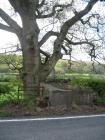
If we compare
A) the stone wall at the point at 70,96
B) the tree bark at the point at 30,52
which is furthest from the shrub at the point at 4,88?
the tree bark at the point at 30,52

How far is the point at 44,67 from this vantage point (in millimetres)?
A: 18578

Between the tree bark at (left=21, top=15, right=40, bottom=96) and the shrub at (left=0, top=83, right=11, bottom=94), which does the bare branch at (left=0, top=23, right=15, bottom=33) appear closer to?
the tree bark at (left=21, top=15, right=40, bottom=96)

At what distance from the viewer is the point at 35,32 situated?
1742cm

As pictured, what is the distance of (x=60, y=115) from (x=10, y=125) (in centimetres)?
266

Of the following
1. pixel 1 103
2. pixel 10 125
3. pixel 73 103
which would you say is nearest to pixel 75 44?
pixel 73 103

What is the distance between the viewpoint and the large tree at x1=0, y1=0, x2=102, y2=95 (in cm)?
1727

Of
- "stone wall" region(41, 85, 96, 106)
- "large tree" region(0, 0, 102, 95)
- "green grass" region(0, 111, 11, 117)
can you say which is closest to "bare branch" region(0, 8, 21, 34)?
"large tree" region(0, 0, 102, 95)

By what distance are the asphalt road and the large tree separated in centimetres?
645

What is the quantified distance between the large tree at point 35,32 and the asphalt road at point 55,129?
645 cm

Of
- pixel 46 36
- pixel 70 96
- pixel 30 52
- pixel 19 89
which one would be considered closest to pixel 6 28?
pixel 30 52

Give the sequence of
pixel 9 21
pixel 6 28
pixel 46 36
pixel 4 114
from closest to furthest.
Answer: pixel 4 114 < pixel 9 21 < pixel 6 28 < pixel 46 36

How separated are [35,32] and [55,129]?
8786 millimetres

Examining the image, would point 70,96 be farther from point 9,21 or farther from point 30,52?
point 9,21

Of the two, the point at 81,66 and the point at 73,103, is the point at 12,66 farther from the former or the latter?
the point at 73,103
